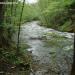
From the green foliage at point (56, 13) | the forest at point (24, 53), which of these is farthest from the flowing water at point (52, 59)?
the green foliage at point (56, 13)

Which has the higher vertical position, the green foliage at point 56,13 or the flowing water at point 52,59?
the green foliage at point 56,13

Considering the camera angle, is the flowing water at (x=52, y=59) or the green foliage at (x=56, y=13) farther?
the green foliage at (x=56, y=13)

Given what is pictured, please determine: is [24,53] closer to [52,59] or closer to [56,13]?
[52,59]

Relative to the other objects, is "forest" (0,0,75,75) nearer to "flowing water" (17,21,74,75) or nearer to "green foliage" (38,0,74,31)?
"flowing water" (17,21,74,75)

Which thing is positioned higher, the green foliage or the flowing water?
the green foliage

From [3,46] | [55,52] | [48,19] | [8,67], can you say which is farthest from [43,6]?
[8,67]

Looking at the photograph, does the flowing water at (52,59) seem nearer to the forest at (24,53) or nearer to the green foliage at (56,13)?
the forest at (24,53)

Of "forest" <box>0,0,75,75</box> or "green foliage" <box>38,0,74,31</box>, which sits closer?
"forest" <box>0,0,75,75</box>

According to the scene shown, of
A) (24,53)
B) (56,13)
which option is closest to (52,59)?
(24,53)

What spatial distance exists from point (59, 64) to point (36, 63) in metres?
0.59

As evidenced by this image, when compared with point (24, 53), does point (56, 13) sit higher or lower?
higher

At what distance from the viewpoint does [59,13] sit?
1252cm

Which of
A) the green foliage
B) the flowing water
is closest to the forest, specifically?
the flowing water

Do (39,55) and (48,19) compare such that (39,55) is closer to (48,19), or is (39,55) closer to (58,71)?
(58,71)
